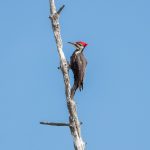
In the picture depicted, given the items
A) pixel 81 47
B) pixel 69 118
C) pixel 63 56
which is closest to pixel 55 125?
pixel 69 118

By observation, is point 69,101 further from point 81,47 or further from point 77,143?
point 81,47

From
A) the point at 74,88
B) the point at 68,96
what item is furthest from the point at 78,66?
the point at 68,96

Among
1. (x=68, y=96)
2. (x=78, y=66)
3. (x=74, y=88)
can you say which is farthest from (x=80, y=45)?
(x=68, y=96)

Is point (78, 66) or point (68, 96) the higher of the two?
point (78, 66)

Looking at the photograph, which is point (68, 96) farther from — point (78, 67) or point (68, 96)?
point (78, 67)

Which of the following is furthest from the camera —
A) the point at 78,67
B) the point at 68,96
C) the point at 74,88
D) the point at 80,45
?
the point at 80,45

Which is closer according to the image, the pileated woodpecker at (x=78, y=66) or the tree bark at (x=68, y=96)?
the tree bark at (x=68, y=96)

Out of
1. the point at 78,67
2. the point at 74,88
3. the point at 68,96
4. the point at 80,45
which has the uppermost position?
the point at 80,45

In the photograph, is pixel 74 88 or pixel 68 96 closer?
pixel 68 96

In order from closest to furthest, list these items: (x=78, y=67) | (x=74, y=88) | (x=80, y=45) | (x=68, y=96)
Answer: (x=68, y=96)
(x=74, y=88)
(x=78, y=67)
(x=80, y=45)

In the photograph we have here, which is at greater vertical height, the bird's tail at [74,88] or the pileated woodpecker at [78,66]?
the pileated woodpecker at [78,66]

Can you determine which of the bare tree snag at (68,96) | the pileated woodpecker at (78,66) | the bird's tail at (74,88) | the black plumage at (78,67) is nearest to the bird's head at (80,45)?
the pileated woodpecker at (78,66)

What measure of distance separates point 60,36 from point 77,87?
124cm

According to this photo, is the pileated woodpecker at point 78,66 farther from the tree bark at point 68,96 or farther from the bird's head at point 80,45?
the tree bark at point 68,96
